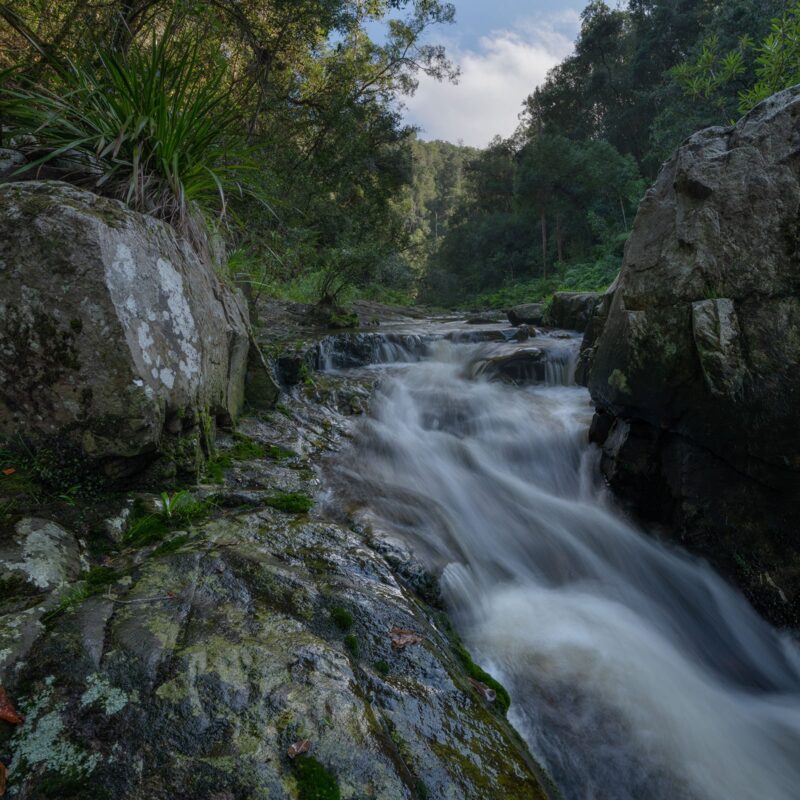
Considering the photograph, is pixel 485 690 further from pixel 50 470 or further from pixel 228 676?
pixel 50 470

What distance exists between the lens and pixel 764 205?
3.55m

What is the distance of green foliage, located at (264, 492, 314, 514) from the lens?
117 inches

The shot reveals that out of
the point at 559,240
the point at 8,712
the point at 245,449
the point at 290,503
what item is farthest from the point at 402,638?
the point at 559,240

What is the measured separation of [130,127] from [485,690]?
4037 millimetres

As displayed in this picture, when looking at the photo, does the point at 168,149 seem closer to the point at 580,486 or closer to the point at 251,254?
the point at 580,486

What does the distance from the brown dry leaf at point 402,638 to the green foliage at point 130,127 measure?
2.98 meters

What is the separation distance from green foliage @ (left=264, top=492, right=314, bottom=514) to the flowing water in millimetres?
569

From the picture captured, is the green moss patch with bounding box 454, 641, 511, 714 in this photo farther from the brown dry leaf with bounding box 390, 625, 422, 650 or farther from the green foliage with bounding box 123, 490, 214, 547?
the green foliage with bounding box 123, 490, 214, 547

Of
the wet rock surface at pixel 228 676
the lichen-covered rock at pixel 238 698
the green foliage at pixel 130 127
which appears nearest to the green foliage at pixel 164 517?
the wet rock surface at pixel 228 676

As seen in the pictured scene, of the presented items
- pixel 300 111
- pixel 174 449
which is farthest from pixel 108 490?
pixel 300 111

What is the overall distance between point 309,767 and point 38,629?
3.34 ft

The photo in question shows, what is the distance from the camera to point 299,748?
142 centimetres

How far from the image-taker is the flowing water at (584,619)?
7.59 ft

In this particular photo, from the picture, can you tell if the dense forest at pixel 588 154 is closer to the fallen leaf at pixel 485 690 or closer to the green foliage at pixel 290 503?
the green foliage at pixel 290 503
